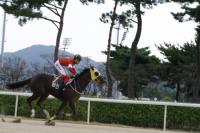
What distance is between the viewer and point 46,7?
1361 inches

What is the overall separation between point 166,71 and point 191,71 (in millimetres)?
2770

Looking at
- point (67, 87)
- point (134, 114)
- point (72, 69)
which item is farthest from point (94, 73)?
point (134, 114)

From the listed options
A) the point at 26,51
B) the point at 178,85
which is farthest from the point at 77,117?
the point at 26,51

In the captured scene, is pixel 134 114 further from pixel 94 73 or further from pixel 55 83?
pixel 55 83

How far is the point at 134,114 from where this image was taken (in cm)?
1961

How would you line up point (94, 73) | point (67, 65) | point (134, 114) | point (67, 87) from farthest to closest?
point (134, 114) → point (67, 65) → point (67, 87) → point (94, 73)

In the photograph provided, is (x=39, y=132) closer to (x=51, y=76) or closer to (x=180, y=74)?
(x=51, y=76)

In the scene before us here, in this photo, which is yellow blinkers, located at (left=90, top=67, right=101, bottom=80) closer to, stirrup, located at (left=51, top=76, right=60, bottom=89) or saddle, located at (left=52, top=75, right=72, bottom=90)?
saddle, located at (left=52, top=75, right=72, bottom=90)

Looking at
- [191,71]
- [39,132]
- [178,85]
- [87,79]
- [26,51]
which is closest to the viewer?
[39,132]

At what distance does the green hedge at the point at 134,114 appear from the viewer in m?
19.0

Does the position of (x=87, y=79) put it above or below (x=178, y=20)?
below

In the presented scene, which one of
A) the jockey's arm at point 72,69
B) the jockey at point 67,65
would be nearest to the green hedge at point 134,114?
the jockey at point 67,65

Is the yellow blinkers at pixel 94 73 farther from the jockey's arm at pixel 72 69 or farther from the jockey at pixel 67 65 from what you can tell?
the jockey's arm at pixel 72 69

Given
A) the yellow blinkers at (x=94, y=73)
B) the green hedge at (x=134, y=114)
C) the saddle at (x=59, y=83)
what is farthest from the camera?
the green hedge at (x=134, y=114)
